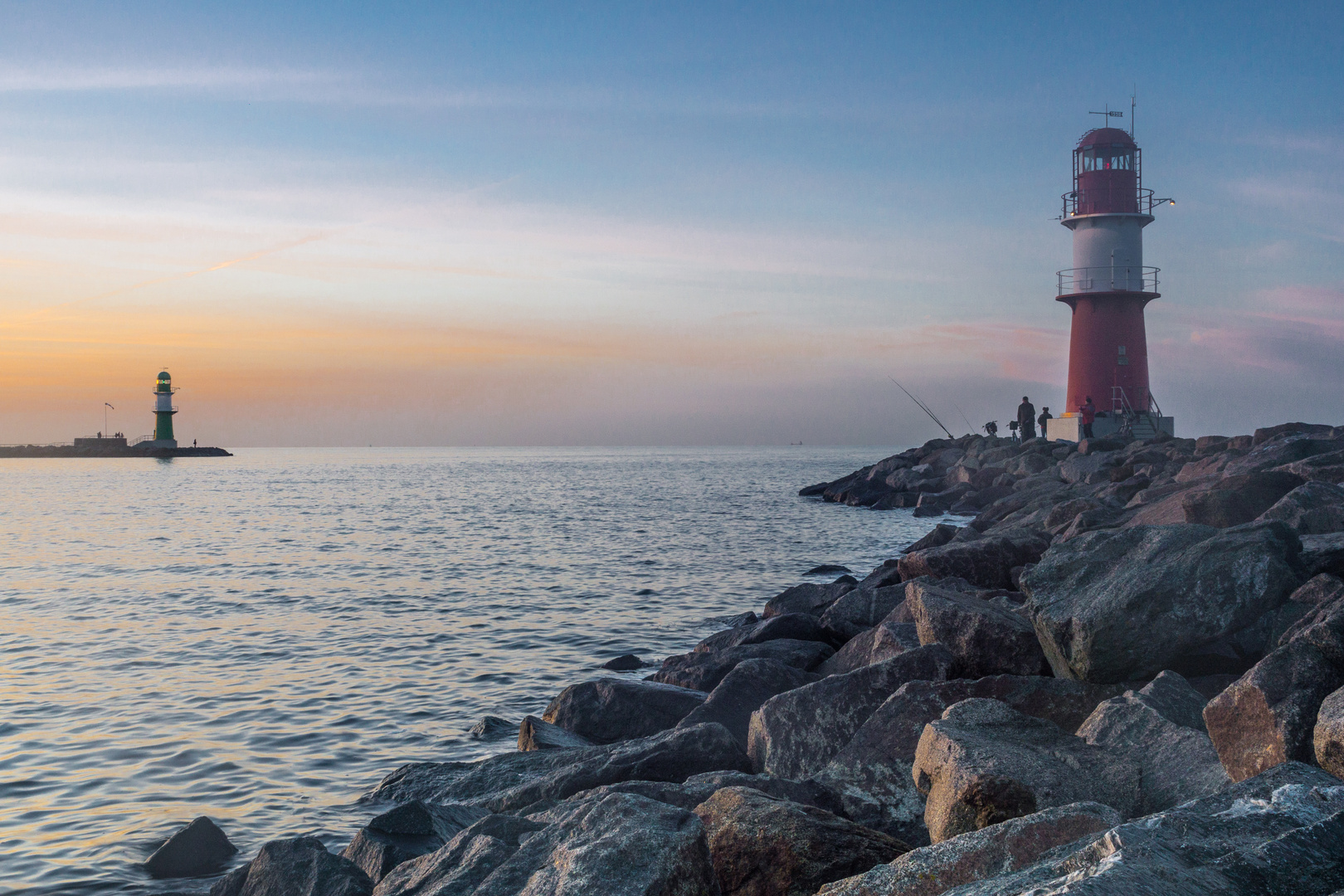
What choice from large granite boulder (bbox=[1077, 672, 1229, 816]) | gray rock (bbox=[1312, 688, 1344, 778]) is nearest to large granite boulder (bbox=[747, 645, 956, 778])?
large granite boulder (bbox=[1077, 672, 1229, 816])

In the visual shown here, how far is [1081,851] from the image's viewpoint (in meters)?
2.45

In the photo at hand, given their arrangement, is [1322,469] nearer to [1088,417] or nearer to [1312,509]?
[1312,509]

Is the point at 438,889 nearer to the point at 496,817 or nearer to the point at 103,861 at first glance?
the point at 496,817

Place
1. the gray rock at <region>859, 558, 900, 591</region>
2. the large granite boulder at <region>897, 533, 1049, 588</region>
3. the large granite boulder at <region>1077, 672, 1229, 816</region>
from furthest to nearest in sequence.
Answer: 1. the gray rock at <region>859, 558, 900, 591</region>
2. the large granite boulder at <region>897, 533, 1049, 588</region>
3. the large granite boulder at <region>1077, 672, 1229, 816</region>

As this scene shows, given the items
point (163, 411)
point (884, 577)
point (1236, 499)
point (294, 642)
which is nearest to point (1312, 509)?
point (1236, 499)

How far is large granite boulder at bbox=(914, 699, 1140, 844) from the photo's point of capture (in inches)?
140

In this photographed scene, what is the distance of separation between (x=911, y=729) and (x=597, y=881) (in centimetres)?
224

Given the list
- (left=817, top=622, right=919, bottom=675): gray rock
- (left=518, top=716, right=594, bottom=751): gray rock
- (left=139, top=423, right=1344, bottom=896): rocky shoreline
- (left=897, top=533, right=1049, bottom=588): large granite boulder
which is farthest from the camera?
(left=897, top=533, right=1049, bottom=588): large granite boulder

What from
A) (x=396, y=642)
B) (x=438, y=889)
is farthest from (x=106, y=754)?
(x=438, y=889)

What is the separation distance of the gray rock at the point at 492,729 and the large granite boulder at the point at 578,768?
59.3 inches

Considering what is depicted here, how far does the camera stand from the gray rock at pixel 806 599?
37.6 feet

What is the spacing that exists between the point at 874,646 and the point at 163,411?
306ft

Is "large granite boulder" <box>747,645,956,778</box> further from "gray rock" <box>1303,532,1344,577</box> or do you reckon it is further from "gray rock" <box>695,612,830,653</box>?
"gray rock" <box>695,612,830,653</box>

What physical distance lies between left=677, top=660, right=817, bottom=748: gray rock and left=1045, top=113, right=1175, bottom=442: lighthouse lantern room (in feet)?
90.6
